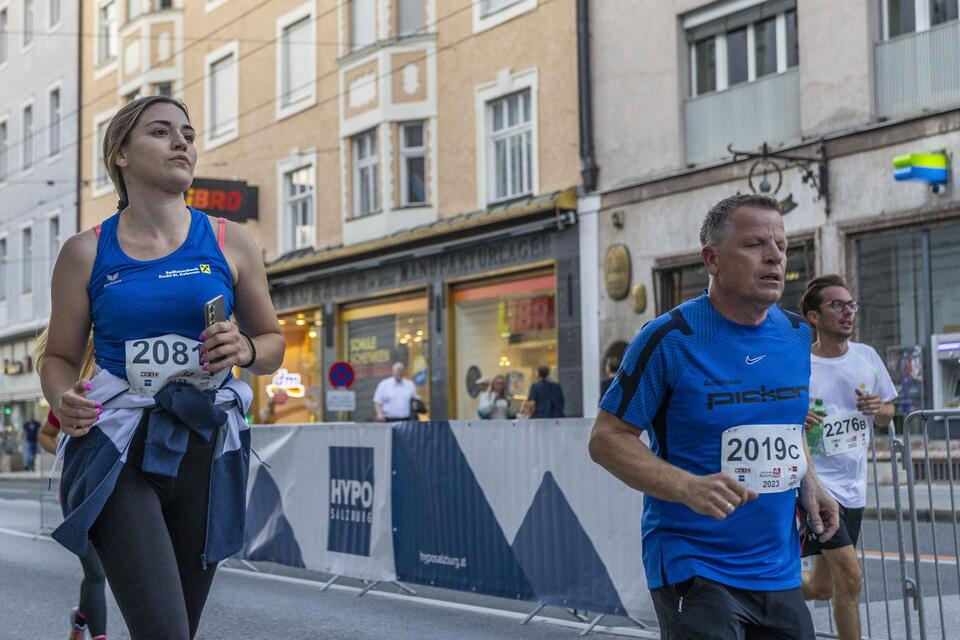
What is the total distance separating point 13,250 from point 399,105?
2372 centimetres

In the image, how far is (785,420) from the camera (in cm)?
387

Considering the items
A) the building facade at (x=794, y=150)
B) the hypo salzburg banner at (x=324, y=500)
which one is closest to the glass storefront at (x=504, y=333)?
the building facade at (x=794, y=150)

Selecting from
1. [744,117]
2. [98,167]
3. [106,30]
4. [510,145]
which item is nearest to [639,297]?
[744,117]

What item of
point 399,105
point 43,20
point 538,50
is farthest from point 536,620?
point 43,20

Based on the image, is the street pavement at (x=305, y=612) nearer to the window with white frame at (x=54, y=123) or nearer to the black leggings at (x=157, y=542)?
the black leggings at (x=157, y=542)

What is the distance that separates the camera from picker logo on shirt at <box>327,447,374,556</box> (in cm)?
1031

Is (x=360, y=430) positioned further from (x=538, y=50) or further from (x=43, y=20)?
(x=43, y=20)

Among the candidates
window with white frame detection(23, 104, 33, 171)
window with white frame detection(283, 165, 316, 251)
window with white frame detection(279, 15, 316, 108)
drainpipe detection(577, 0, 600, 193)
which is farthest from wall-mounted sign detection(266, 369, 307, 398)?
window with white frame detection(23, 104, 33, 171)

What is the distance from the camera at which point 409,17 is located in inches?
1080

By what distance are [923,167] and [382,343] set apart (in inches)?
523

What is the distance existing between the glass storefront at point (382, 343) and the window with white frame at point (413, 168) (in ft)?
5.86

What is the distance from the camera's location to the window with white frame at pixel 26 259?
45.8 metres

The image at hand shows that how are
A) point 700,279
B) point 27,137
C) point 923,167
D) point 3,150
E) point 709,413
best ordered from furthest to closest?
1. point 3,150
2. point 27,137
3. point 700,279
4. point 923,167
5. point 709,413

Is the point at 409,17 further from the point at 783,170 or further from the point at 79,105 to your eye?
the point at 79,105
